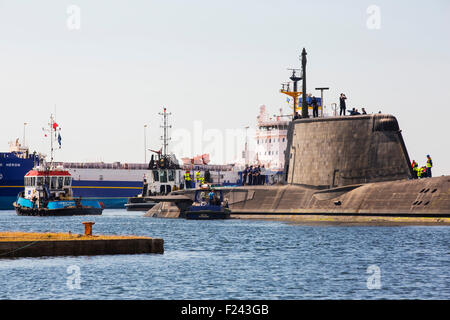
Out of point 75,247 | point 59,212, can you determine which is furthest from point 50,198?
point 75,247

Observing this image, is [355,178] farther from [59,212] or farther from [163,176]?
[163,176]

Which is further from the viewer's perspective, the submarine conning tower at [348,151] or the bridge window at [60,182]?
the bridge window at [60,182]

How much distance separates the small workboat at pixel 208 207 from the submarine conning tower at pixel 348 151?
998 cm

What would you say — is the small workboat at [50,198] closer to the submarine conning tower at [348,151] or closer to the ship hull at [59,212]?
the ship hull at [59,212]

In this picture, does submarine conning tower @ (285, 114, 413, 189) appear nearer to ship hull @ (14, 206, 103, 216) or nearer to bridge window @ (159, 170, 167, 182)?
ship hull @ (14, 206, 103, 216)

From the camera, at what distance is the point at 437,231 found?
45781 millimetres

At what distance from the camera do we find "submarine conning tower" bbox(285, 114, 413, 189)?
49.7 meters

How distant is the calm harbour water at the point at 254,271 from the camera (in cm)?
2295

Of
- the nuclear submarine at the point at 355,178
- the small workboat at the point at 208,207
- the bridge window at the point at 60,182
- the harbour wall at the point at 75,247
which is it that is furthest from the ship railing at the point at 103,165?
the harbour wall at the point at 75,247

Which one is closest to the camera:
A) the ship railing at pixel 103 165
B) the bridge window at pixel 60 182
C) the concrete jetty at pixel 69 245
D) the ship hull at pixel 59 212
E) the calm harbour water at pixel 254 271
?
the calm harbour water at pixel 254 271

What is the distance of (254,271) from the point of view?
1109 inches
